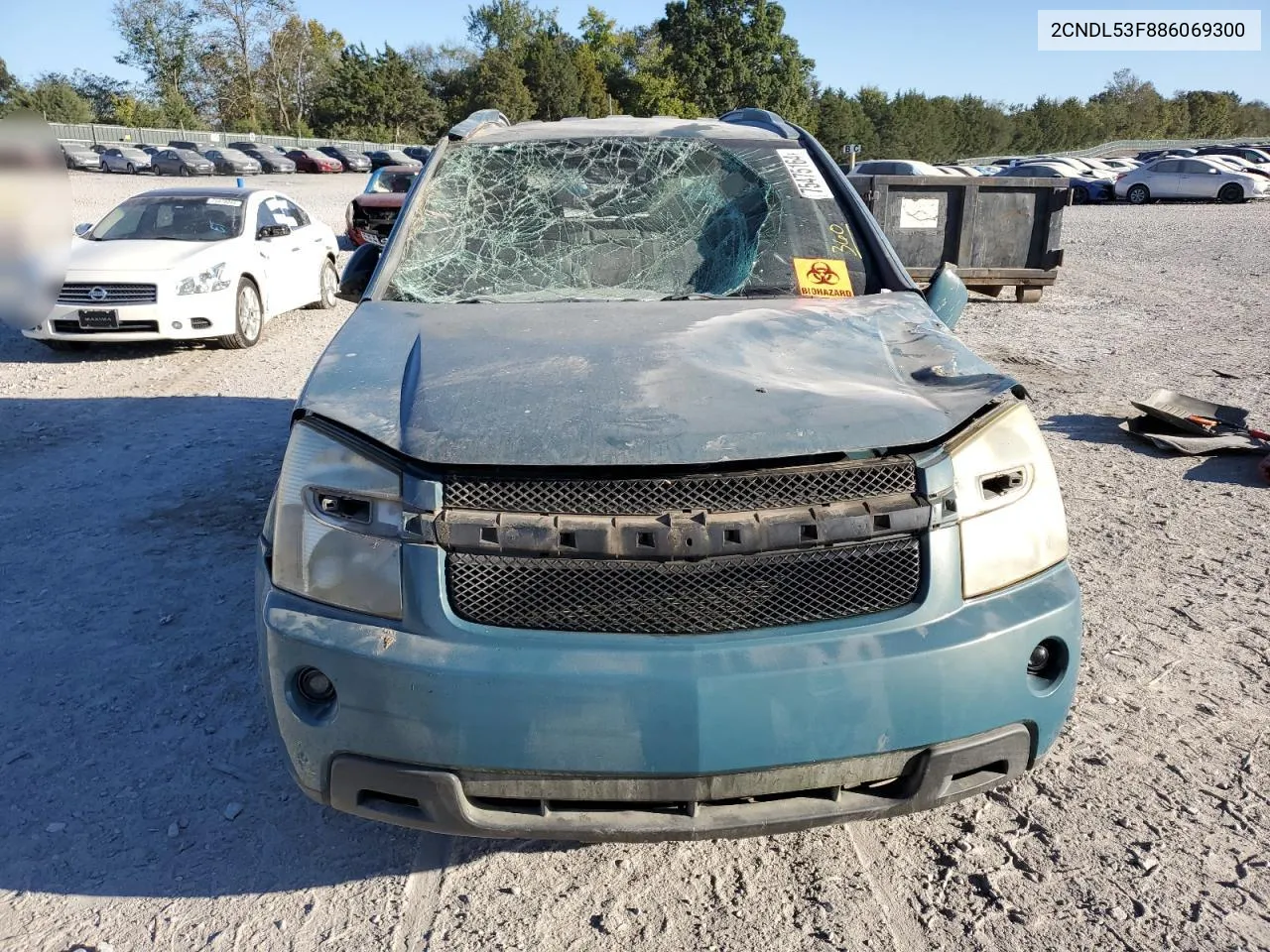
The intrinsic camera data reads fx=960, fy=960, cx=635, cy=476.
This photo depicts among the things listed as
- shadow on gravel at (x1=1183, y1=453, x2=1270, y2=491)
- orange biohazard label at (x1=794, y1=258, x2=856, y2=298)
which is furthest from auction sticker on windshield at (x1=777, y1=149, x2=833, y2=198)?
shadow on gravel at (x1=1183, y1=453, x2=1270, y2=491)

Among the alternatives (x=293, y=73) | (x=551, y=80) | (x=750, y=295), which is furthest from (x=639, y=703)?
(x=293, y=73)

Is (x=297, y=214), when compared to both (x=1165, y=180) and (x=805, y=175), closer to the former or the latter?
(x=805, y=175)

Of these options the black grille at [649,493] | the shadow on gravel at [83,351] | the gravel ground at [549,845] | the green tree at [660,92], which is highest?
A: the green tree at [660,92]

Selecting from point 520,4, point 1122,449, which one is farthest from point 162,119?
point 1122,449

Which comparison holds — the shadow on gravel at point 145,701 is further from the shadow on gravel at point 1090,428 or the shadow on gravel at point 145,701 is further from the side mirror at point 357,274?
the shadow on gravel at point 1090,428

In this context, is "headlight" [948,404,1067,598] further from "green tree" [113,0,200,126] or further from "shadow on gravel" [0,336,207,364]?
"green tree" [113,0,200,126]

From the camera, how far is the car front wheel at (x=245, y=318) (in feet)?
31.7

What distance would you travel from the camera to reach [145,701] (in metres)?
3.38

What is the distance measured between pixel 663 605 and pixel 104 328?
8.78 meters

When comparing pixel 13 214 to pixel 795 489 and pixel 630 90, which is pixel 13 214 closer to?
pixel 795 489

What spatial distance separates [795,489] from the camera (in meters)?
2.09

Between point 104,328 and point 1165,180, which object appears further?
point 1165,180

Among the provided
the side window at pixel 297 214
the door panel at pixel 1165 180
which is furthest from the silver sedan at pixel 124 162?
the door panel at pixel 1165 180

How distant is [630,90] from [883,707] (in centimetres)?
8985
